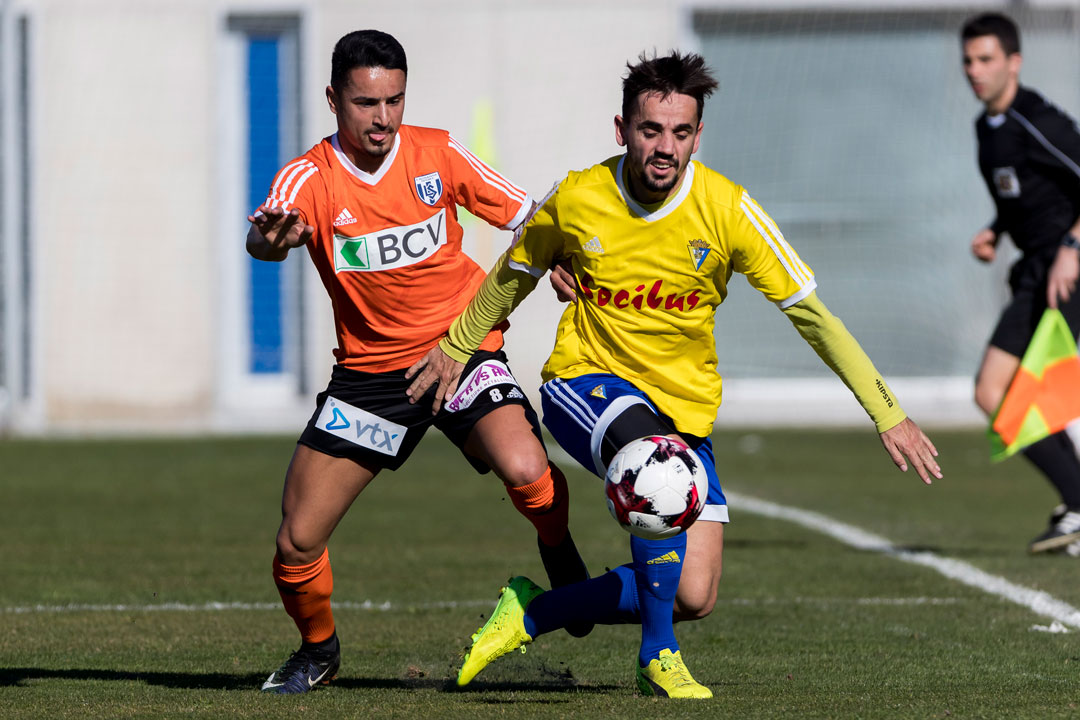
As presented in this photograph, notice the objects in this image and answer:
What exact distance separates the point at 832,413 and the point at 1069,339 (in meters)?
10.0

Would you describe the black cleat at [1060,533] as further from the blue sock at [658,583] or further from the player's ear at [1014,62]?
the blue sock at [658,583]

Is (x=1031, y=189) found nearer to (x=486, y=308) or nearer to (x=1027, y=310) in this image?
(x=1027, y=310)

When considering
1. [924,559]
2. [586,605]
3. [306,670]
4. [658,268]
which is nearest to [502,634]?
[586,605]

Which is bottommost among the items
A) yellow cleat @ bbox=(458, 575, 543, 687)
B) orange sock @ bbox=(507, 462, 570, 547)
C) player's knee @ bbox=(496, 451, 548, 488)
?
yellow cleat @ bbox=(458, 575, 543, 687)

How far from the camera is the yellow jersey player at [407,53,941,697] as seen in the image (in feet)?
15.8

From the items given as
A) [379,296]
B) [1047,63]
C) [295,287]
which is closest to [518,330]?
[295,287]

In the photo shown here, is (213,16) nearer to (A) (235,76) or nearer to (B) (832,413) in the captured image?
(A) (235,76)

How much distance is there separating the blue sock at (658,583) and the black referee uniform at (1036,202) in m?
3.82

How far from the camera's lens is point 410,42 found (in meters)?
17.9

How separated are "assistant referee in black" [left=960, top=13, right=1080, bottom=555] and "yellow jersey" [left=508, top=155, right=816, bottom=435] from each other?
3.51 metres

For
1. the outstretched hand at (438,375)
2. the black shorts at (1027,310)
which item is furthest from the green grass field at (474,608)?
the black shorts at (1027,310)

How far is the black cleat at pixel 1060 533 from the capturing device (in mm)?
7871

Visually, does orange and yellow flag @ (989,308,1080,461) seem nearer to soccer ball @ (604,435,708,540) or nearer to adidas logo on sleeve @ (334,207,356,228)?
soccer ball @ (604,435,708,540)

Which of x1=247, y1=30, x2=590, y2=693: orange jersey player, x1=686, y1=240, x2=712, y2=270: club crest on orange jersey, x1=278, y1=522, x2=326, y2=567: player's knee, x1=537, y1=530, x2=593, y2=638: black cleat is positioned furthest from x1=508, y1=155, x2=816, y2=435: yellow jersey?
x1=278, y1=522, x2=326, y2=567: player's knee
